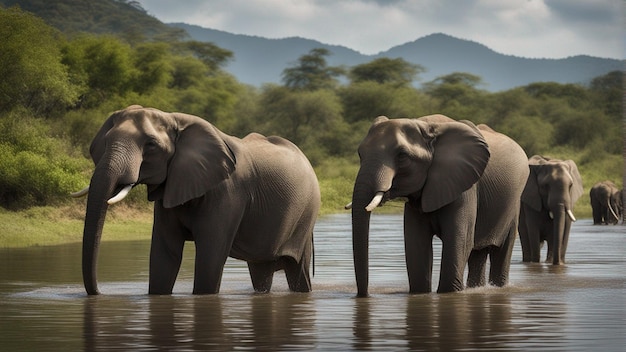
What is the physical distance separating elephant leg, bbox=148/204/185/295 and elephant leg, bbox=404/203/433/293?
75.6 inches

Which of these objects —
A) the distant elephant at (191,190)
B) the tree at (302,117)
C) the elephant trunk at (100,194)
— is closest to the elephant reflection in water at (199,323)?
the distant elephant at (191,190)

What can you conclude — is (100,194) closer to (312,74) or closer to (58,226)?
(58,226)

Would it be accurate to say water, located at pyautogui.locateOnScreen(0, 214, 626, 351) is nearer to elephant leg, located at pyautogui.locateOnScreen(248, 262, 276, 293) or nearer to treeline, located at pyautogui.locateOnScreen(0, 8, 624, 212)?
elephant leg, located at pyautogui.locateOnScreen(248, 262, 276, 293)

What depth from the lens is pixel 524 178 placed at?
14078mm

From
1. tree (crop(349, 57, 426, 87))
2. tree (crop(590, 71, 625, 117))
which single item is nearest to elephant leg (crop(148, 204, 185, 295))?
tree (crop(590, 71, 625, 117))

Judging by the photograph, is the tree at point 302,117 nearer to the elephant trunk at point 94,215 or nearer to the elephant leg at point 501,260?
the elephant leg at point 501,260

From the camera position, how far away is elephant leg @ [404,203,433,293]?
12281 mm

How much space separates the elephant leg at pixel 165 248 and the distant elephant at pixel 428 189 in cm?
154

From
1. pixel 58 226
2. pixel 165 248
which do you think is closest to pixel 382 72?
pixel 58 226

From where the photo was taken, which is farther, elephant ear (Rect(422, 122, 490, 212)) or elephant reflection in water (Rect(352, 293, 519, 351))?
elephant ear (Rect(422, 122, 490, 212))

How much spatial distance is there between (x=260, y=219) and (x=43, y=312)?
224 cm

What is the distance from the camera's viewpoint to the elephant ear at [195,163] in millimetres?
11922

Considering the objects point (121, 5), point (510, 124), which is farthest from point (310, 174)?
point (121, 5)

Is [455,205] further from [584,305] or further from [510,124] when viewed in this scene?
[510,124]
